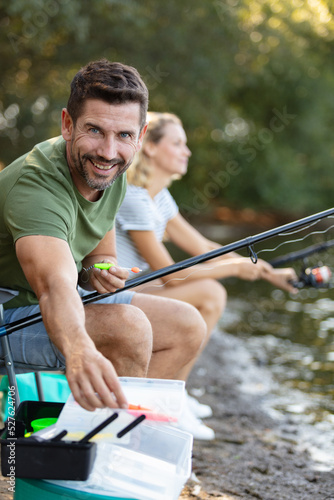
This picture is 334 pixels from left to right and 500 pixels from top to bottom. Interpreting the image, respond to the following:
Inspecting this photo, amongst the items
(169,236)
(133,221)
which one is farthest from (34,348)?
(169,236)

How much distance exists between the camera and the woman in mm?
3564

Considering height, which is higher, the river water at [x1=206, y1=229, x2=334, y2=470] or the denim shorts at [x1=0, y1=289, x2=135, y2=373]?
the denim shorts at [x1=0, y1=289, x2=135, y2=373]

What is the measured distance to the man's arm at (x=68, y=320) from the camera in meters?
1.51

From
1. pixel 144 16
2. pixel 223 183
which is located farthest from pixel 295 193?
pixel 144 16

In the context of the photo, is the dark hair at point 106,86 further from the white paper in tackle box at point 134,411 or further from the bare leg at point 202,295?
the bare leg at point 202,295

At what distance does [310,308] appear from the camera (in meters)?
8.05

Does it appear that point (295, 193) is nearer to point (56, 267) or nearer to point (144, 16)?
point (144, 16)

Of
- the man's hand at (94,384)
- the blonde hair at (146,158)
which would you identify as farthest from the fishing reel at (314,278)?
the man's hand at (94,384)

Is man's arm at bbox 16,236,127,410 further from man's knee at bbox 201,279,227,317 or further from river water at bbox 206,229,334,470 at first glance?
man's knee at bbox 201,279,227,317

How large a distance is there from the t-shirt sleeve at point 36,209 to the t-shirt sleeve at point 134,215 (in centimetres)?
150

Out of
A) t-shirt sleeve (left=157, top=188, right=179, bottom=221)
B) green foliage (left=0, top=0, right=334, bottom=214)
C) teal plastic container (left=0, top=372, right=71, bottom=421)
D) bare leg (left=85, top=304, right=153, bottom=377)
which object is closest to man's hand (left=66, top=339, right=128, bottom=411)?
bare leg (left=85, top=304, right=153, bottom=377)

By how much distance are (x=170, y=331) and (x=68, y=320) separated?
89cm

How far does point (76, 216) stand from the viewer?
85.8 inches

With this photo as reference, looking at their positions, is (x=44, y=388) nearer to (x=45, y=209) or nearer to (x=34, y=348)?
(x=34, y=348)
